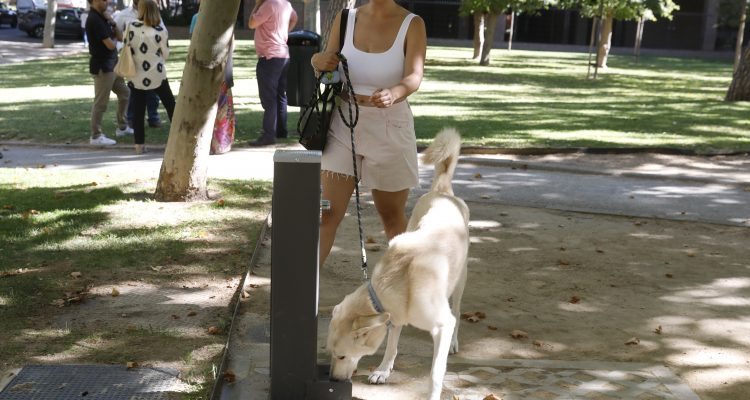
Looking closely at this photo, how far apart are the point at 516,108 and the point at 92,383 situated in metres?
13.6

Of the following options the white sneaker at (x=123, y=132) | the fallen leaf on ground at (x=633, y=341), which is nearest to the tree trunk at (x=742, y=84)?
the white sneaker at (x=123, y=132)

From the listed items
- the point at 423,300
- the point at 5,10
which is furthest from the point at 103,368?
the point at 5,10

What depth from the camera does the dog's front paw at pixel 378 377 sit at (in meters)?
4.32

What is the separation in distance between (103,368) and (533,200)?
5.62 meters

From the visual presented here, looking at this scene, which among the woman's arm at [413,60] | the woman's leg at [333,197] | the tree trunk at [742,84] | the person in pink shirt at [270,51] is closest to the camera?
the woman's arm at [413,60]

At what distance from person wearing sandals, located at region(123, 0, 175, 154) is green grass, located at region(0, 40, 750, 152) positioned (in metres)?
1.33

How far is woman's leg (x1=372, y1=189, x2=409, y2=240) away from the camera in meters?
5.11

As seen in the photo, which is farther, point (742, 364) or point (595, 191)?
point (595, 191)

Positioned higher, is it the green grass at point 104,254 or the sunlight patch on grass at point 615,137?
the sunlight patch on grass at point 615,137

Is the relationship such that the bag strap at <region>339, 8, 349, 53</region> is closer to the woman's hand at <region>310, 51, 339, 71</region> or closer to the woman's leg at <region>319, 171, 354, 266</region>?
the woman's hand at <region>310, 51, 339, 71</region>

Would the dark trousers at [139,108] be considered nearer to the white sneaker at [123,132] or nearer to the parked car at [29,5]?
the white sneaker at [123,132]

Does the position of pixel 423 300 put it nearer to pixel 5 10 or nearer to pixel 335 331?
pixel 335 331

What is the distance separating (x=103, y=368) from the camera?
4.34 metres

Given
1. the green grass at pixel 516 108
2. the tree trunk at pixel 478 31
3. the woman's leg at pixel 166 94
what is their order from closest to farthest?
the woman's leg at pixel 166 94 → the green grass at pixel 516 108 → the tree trunk at pixel 478 31
